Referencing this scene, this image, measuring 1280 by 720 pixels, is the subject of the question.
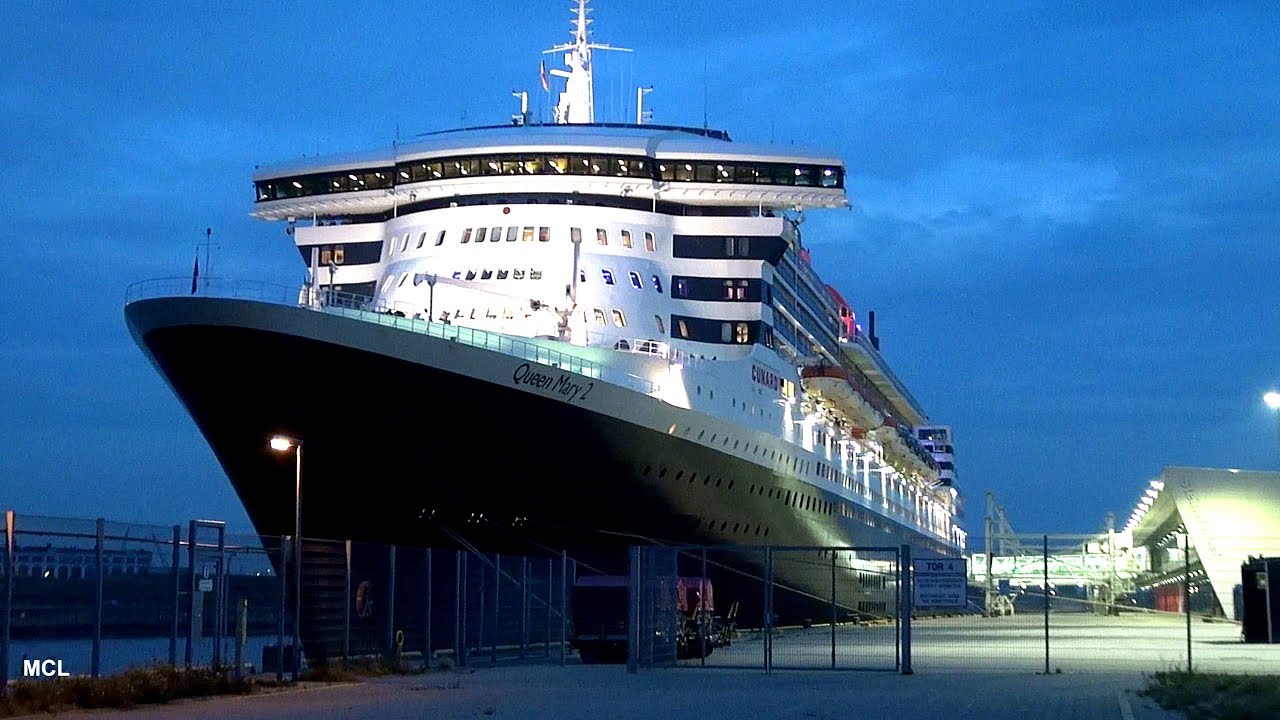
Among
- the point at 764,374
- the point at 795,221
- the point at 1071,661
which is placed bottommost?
the point at 1071,661

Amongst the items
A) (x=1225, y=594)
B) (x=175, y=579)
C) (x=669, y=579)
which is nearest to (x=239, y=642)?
(x=175, y=579)

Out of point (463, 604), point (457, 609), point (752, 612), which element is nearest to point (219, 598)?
point (457, 609)

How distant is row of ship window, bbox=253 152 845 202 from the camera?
3559 cm

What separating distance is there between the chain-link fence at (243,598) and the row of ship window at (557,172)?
9987 mm

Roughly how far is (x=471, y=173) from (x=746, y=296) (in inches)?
262

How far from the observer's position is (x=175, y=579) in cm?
1762

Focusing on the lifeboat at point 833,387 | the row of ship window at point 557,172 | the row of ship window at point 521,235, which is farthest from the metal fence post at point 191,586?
the lifeboat at point 833,387

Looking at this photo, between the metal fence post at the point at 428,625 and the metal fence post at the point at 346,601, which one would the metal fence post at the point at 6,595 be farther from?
the metal fence post at the point at 428,625

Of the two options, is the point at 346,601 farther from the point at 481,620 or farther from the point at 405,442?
the point at 405,442

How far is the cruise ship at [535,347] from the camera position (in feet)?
91.0

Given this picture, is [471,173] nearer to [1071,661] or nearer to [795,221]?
[795,221]

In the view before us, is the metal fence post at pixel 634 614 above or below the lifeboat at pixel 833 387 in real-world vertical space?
below

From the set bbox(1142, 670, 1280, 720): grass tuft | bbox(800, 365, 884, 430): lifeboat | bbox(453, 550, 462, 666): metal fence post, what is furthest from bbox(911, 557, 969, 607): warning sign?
bbox(800, 365, 884, 430): lifeboat

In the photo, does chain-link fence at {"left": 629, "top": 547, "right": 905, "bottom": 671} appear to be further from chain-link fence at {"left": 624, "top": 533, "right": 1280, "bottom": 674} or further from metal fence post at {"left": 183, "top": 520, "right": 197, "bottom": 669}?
metal fence post at {"left": 183, "top": 520, "right": 197, "bottom": 669}
